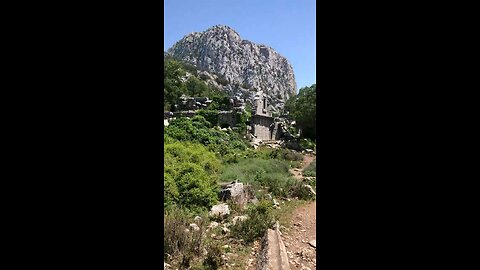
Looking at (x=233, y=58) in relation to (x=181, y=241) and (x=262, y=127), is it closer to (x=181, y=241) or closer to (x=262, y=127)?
(x=262, y=127)

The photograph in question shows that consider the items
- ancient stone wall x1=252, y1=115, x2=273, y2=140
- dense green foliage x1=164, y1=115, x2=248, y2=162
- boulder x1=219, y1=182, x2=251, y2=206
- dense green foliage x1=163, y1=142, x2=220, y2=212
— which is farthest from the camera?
ancient stone wall x1=252, y1=115, x2=273, y2=140

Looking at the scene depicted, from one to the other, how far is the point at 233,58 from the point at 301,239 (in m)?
96.7

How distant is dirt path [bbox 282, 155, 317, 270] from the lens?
6.12 m

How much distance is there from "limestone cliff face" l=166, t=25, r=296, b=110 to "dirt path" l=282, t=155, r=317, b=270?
8373 cm

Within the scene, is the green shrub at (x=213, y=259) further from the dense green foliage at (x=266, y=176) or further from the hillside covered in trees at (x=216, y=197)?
the dense green foliage at (x=266, y=176)

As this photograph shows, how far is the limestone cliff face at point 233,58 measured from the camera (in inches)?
3814

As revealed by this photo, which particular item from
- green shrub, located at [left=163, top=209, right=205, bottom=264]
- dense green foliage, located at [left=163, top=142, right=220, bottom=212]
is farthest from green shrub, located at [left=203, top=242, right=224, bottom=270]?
dense green foliage, located at [left=163, top=142, right=220, bottom=212]

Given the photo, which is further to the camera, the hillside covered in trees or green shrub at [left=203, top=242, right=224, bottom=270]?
the hillside covered in trees

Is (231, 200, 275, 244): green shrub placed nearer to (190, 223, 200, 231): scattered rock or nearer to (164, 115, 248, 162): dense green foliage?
(190, 223, 200, 231): scattered rock

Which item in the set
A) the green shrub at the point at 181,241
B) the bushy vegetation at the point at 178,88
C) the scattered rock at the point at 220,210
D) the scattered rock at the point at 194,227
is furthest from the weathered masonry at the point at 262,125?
the green shrub at the point at 181,241
